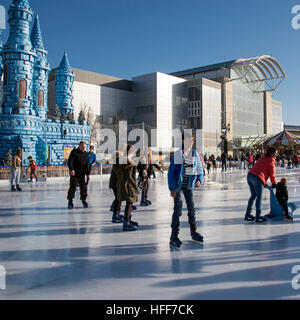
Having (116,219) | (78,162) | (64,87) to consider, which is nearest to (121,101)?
(64,87)

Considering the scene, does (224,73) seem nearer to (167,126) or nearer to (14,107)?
(167,126)

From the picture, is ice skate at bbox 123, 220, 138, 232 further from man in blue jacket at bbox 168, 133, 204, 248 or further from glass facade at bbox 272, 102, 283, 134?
glass facade at bbox 272, 102, 283, 134

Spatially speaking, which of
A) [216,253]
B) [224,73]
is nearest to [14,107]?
[216,253]

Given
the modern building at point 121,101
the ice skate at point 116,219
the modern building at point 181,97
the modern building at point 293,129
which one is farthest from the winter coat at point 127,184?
the modern building at point 293,129

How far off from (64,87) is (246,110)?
1671 inches

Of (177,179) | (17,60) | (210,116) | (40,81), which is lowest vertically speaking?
(177,179)

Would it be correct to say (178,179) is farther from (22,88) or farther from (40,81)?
(40,81)

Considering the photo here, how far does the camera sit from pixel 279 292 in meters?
2.73

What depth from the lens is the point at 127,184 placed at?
5.29 metres

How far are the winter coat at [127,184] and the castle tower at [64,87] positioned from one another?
31.1 meters

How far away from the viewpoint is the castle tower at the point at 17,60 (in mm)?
26344

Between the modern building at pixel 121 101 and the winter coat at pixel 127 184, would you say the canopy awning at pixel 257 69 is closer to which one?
the modern building at pixel 121 101

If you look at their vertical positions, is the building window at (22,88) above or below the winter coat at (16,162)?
above
